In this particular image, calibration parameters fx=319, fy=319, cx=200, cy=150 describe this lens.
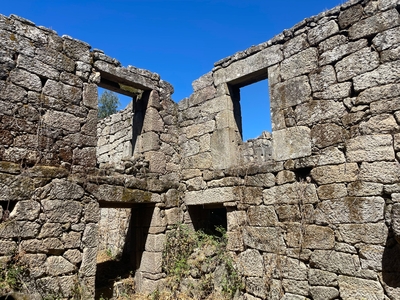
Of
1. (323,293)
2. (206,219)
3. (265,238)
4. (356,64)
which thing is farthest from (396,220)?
(206,219)

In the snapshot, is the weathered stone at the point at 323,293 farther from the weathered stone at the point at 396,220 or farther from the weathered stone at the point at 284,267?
the weathered stone at the point at 396,220

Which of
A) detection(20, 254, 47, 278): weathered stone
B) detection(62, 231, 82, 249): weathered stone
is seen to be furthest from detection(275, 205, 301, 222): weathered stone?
detection(20, 254, 47, 278): weathered stone

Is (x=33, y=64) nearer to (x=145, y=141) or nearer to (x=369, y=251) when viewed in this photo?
(x=145, y=141)

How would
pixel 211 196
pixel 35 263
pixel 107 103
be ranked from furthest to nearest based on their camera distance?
pixel 107 103 → pixel 211 196 → pixel 35 263

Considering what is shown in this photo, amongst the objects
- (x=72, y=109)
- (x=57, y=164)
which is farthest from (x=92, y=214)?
(x=72, y=109)

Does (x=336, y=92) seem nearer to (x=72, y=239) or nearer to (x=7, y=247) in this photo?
(x=72, y=239)

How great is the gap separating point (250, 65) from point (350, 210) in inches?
119

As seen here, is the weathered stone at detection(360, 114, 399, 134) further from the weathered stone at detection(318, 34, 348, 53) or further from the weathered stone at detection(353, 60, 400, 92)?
the weathered stone at detection(318, 34, 348, 53)

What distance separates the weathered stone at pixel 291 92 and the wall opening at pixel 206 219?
92.9 inches

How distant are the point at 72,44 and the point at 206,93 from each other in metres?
2.60

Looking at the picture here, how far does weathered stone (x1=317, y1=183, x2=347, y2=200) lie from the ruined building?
2 centimetres

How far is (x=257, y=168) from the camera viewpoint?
5.29 metres

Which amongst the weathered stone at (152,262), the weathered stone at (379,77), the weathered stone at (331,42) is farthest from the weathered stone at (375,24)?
the weathered stone at (152,262)

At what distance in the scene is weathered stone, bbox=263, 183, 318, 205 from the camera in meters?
4.62
